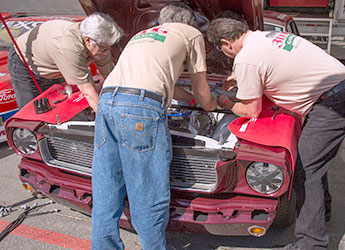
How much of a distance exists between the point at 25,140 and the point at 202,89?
144 centimetres

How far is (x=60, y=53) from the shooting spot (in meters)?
2.88

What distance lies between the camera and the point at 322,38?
9.08m

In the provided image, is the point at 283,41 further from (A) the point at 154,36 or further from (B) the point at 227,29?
(A) the point at 154,36

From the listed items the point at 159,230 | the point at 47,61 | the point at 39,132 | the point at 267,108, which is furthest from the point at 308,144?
the point at 47,61

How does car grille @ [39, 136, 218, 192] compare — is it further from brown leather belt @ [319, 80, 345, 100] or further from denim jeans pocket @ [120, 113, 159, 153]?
brown leather belt @ [319, 80, 345, 100]

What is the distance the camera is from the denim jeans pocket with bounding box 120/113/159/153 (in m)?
2.15

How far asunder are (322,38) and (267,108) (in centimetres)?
716

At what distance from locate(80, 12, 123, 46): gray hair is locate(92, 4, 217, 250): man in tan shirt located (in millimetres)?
356

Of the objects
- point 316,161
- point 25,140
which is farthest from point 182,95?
point 25,140

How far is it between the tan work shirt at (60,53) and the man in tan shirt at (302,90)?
3.31 ft

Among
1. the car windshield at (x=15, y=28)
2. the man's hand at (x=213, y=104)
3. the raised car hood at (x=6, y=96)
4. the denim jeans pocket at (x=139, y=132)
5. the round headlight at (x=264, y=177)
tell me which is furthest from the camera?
the car windshield at (x=15, y=28)

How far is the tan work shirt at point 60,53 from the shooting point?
9.24ft

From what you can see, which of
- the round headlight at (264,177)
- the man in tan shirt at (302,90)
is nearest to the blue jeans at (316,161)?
the man in tan shirt at (302,90)

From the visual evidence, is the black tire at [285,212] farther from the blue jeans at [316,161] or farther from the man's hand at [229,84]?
the man's hand at [229,84]
